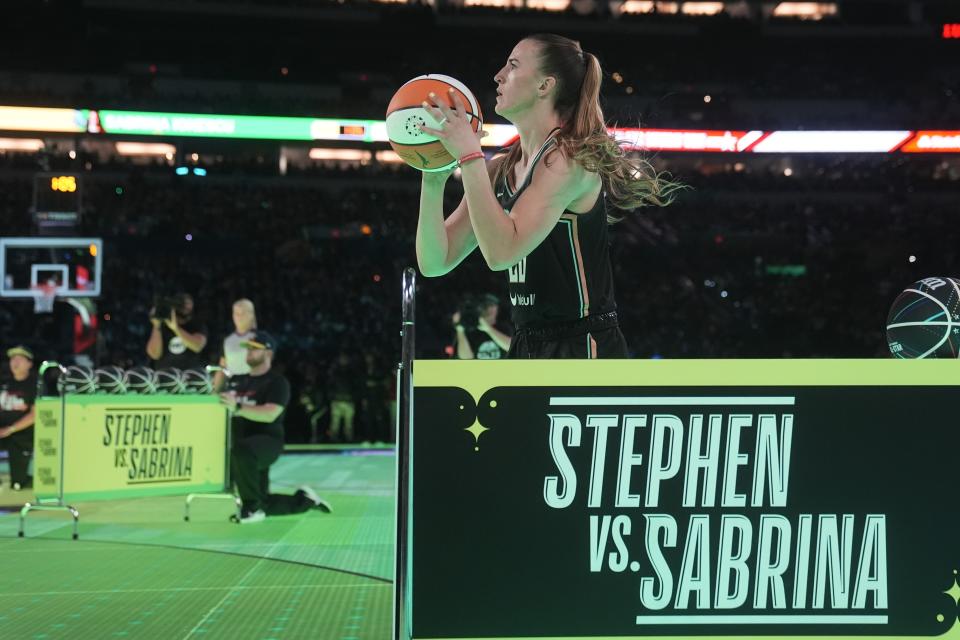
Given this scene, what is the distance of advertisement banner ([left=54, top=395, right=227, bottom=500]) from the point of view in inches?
378

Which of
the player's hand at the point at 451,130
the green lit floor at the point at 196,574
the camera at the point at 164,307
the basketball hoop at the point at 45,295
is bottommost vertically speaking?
the green lit floor at the point at 196,574

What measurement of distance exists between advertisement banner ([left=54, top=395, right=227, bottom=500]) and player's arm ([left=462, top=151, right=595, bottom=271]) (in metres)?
7.91

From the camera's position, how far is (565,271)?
297 cm

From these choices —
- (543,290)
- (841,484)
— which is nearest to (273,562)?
(543,290)

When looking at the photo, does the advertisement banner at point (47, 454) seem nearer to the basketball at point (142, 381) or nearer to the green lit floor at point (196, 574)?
the green lit floor at point (196, 574)

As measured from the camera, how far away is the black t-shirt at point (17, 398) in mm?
11375

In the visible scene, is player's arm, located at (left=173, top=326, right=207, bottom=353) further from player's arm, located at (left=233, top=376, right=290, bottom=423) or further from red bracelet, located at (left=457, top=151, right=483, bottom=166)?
red bracelet, located at (left=457, top=151, right=483, bottom=166)

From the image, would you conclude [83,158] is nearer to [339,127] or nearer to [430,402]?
[339,127]

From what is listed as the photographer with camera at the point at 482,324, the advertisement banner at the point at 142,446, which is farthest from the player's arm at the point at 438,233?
the advertisement banner at the point at 142,446

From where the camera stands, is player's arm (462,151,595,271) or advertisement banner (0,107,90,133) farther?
advertisement banner (0,107,90,133)

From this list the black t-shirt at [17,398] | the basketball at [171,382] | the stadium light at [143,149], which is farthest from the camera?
the stadium light at [143,149]

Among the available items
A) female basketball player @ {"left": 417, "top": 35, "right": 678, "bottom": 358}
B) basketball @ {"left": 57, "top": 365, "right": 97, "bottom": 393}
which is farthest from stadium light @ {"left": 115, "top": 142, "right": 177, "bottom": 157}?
female basketball player @ {"left": 417, "top": 35, "right": 678, "bottom": 358}

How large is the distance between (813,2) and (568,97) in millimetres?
38008

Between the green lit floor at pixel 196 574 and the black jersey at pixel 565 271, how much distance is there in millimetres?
2356
